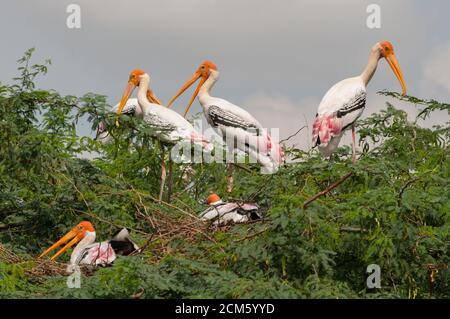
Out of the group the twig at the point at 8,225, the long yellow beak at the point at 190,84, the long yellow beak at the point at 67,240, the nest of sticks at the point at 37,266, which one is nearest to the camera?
the nest of sticks at the point at 37,266

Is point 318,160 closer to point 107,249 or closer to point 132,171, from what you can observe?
point 107,249

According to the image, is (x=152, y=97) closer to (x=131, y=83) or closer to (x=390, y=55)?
(x=131, y=83)

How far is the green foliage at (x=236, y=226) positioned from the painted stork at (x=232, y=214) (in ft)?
0.35

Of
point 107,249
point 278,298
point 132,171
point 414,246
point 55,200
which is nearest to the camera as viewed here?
point 278,298

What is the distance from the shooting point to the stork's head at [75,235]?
37.2ft

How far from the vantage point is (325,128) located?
1385cm

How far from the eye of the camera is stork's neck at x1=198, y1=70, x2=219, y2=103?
1562 cm

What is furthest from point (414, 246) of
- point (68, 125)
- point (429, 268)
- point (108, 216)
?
point (68, 125)

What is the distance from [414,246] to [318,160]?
1696mm

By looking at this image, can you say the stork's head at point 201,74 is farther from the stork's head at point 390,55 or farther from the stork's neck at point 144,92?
the stork's head at point 390,55

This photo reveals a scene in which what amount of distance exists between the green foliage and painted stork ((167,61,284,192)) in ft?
2.11

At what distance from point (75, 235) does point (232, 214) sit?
179cm

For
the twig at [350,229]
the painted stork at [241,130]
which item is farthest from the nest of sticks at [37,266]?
the painted stork at [241,130]
